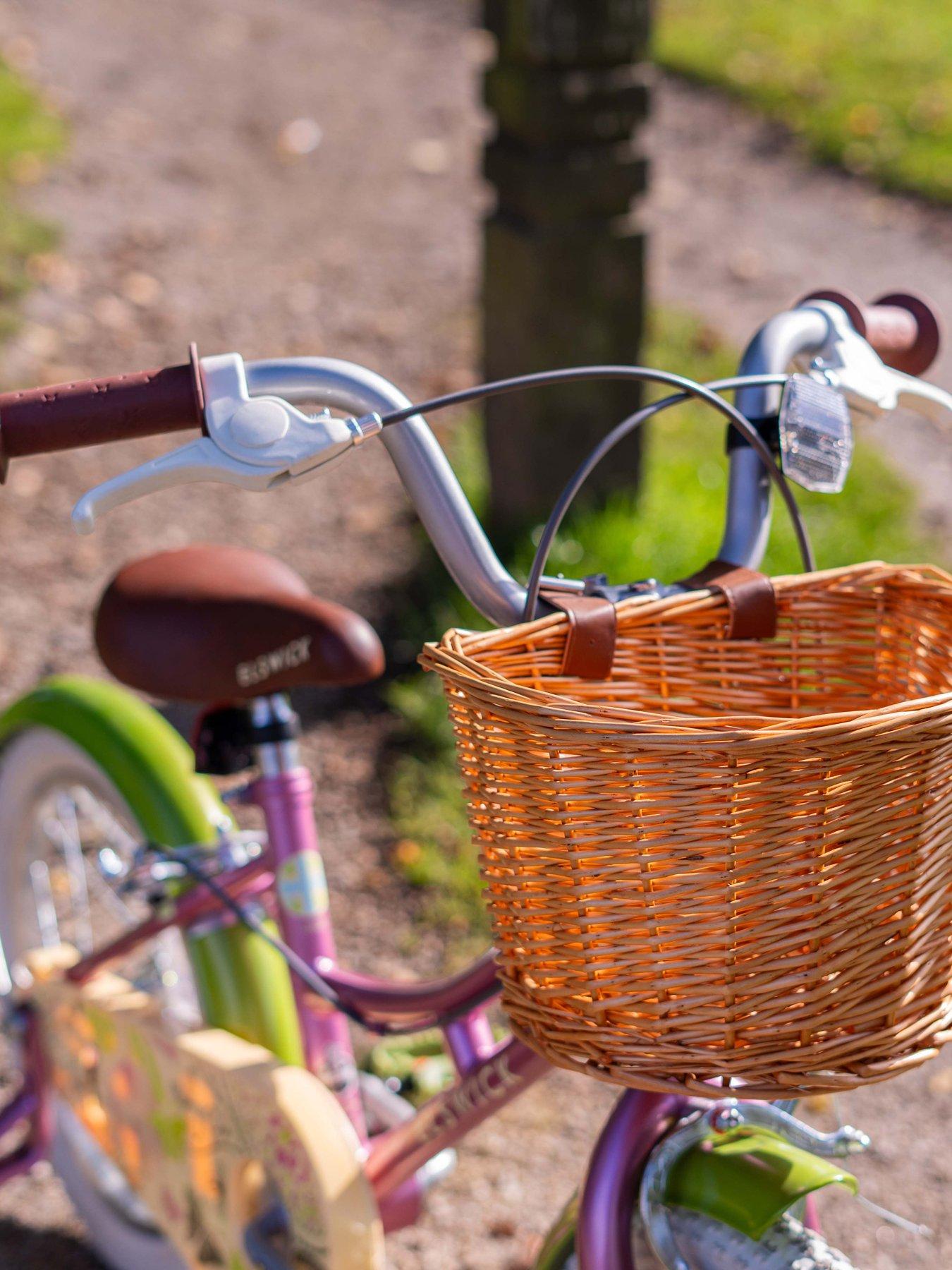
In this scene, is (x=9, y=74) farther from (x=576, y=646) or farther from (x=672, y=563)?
(x=576, y=646)

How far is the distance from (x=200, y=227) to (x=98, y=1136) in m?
3.92

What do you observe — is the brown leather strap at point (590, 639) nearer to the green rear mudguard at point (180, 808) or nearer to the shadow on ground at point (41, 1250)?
the green rear mudguard at point (180, 808)

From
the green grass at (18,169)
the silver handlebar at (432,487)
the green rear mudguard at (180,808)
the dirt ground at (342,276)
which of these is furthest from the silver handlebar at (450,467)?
the green grass at (18,169)

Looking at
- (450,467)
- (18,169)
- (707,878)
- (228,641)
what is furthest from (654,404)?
(18,169)

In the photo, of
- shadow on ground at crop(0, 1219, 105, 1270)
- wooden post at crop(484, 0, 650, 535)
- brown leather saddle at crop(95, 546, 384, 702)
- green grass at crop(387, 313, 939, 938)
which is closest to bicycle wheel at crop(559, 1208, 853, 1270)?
brown leather saddle at crop(95, 546, 384, 702)

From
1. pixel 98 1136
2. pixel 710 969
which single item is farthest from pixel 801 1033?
pixel 98 1136

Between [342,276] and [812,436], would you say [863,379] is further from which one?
[342,276]

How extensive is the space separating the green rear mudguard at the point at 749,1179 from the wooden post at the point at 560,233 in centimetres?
223

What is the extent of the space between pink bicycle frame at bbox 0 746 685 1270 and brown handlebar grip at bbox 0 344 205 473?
623mm

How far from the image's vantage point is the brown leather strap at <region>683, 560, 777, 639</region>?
122cm

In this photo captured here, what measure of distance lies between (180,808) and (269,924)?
0.19m

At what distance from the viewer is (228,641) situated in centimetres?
150

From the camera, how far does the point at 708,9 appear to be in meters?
7.22

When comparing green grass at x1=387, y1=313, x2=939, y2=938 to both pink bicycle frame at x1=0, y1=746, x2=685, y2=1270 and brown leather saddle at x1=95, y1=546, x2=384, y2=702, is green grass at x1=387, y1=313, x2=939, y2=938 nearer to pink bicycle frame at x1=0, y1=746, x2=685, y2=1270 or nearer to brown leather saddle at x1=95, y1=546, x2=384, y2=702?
pink bicycle frame at x1=0, y1=746, x2=685, y2=1270
